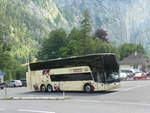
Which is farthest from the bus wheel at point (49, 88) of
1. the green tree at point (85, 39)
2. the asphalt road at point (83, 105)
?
the green tree at point (85, 39)

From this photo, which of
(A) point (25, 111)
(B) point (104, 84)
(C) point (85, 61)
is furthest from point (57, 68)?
(A) point (25, 111)

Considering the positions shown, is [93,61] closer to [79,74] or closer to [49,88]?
[79,74]

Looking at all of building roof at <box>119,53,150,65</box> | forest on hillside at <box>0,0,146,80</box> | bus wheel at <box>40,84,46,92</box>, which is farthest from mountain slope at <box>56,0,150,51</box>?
bus wheel at <box>40,84,46,92</box>

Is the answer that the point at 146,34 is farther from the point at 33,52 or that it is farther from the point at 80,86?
the point at 80,86

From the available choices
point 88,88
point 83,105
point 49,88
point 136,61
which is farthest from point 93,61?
point 136,61

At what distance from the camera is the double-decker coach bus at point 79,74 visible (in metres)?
29.6

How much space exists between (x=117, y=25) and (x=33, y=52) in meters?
51.1

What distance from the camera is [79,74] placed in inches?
1229

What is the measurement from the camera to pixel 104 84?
2953cm

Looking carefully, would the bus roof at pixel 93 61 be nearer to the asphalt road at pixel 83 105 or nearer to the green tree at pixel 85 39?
the asphalt road at pixel 83 105

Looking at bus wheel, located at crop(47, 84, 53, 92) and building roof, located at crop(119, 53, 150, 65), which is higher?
building roof, located at crop(119, 53, 150, 65)

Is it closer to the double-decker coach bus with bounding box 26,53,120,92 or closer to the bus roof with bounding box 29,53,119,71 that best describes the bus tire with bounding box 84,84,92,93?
the double-decker coach bus with bounding box 26,53,120,92

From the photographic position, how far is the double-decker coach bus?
29.6m

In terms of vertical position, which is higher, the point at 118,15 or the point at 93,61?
the point at 118,15
